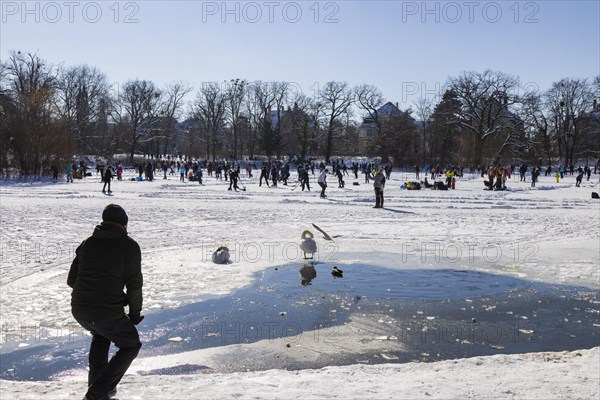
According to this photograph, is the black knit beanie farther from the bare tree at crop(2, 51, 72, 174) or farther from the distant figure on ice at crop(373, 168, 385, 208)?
the bare tree at crop(2, 51, 72, 174)

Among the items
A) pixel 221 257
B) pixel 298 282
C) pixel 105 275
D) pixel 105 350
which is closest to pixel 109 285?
pixel 105 275

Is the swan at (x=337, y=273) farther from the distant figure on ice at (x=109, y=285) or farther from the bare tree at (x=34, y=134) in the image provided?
the bare tree at (x=34, y=134)

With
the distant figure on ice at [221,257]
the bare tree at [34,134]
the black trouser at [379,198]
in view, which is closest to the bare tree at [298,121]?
the bare tree at [34,134]

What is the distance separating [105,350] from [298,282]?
538cm

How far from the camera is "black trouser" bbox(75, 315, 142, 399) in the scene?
4031 millimetres

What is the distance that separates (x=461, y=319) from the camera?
24.3 ft

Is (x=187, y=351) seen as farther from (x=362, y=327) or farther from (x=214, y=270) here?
(x=214, y=270)

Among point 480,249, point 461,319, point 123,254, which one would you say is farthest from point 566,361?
point 480,249

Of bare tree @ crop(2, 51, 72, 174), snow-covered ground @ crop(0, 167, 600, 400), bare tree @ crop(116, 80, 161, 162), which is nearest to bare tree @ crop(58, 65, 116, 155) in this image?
bare tree @ crop(116, 80, 161, 162)

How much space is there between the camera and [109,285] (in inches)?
157

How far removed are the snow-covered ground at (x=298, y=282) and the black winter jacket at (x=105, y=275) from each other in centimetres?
98

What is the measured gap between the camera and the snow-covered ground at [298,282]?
4902mm

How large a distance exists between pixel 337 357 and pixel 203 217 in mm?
13485

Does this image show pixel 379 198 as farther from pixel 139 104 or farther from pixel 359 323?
pixel 139 104
